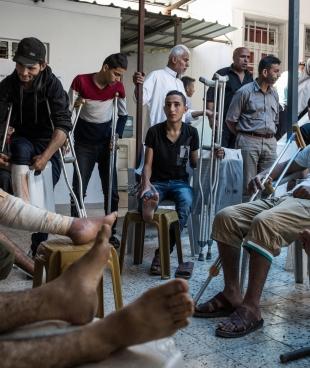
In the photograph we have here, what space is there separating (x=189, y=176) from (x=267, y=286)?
4.38ft

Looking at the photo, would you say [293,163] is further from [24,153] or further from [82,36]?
[82,36]

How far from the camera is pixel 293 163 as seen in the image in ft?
11.5

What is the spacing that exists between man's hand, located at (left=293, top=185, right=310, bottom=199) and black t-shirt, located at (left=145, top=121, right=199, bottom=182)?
5.05 ft

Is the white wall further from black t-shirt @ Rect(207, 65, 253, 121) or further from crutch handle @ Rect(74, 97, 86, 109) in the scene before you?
crutch handle @ Rect(74, 97, 86, 109)

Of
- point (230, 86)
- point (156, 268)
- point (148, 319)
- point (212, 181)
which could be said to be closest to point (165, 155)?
point (212, 181)

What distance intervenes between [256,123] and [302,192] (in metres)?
2.27

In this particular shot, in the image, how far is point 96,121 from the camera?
184 inches

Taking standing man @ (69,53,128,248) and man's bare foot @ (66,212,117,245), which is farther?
standing man @ (69,53,128,248)

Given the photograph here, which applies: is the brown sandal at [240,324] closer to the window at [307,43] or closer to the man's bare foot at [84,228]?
the man's bare foot at [84,228]

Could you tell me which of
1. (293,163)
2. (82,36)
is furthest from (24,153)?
(82,36)

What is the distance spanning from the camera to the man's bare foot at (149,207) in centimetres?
384

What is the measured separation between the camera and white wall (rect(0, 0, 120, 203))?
6.88 metres

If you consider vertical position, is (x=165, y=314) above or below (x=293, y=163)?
below

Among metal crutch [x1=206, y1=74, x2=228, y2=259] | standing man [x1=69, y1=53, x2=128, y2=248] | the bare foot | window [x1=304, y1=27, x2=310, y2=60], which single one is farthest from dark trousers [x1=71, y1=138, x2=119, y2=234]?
window [x1=304, y1=27, x2=310, y2=60]
